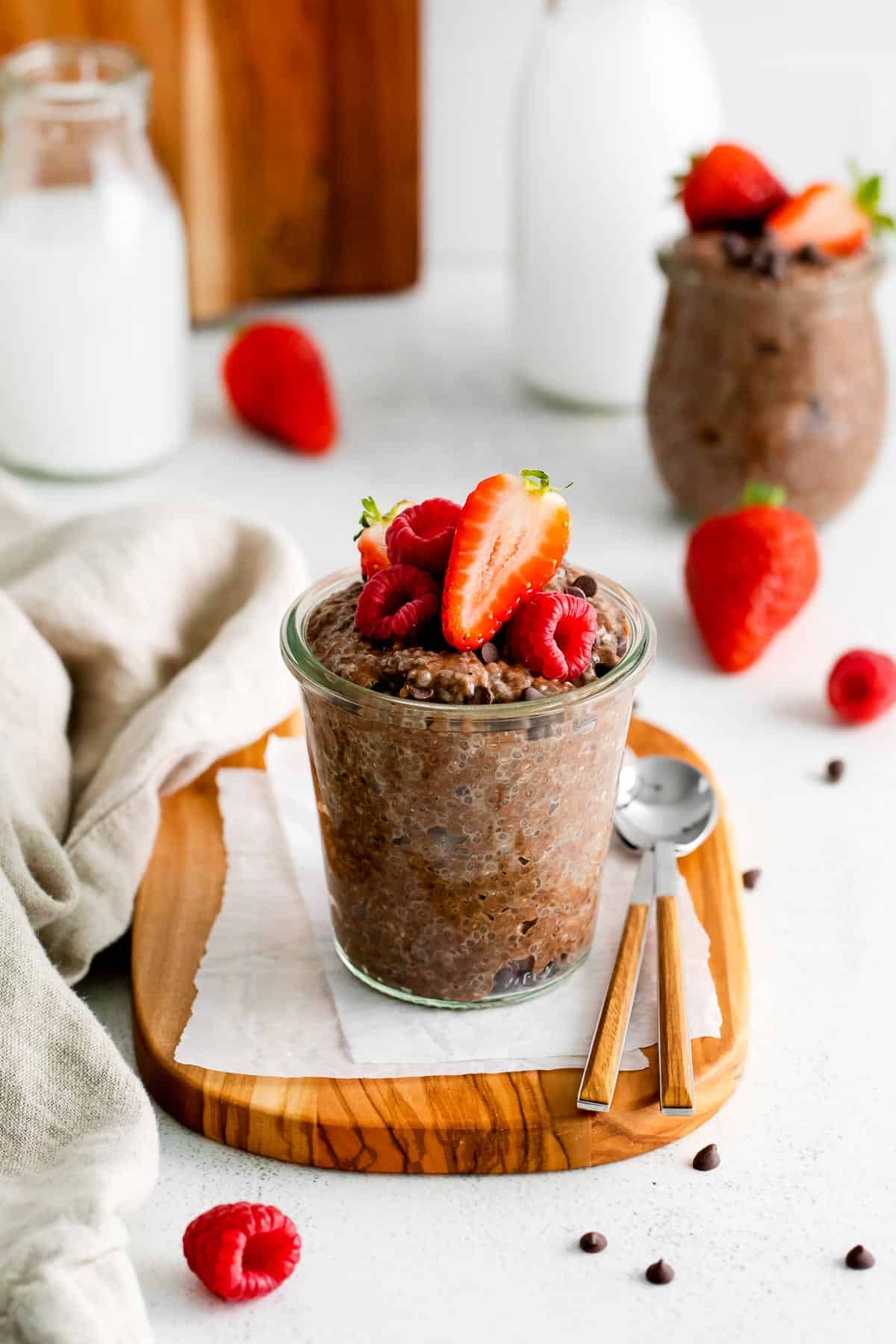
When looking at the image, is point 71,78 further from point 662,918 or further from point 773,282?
point 662,918

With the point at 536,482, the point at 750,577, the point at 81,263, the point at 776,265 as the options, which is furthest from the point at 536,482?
the point at 81,263

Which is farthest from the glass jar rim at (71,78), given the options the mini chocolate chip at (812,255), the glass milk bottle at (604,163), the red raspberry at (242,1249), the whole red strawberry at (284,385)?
the red raspberry at (242,1249)

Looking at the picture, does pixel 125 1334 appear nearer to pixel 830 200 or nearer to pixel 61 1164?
pixel 61 1164

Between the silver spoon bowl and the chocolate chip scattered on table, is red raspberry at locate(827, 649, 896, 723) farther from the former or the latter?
the chocolate chip scattered on table

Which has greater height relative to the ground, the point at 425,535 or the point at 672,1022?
the point at 425,535

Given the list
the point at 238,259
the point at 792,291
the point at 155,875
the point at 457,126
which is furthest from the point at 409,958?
the point at 457,126

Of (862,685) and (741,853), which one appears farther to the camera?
(862,685)

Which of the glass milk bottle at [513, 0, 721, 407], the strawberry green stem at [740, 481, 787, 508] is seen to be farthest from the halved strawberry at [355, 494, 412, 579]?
the glass milk bottle at [513, 0, 721, 407]
